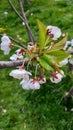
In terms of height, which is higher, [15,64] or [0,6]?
[0,6]

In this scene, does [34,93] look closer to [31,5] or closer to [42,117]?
[42,117]

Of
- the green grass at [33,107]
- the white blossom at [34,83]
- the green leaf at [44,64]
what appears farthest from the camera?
the green grass at [33,107]

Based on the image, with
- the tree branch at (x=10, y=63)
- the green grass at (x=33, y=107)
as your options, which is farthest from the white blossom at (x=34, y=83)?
the green grass at (x=33, y=107)

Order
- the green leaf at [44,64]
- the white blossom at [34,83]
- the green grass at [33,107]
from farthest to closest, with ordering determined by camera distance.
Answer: the green grass at [33,107]
the white blossom at [34,83]
the green leaf at [44,64]

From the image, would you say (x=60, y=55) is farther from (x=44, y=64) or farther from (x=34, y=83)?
(x=34, y=83)

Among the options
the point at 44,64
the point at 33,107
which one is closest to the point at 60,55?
the point at 44,64

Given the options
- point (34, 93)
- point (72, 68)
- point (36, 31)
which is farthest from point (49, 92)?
point (36, 31)

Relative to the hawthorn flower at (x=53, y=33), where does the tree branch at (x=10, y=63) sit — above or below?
below

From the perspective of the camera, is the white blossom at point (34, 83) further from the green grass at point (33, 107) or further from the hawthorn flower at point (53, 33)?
the green grass at point (33, 107)

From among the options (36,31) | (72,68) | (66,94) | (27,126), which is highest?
(36,31)

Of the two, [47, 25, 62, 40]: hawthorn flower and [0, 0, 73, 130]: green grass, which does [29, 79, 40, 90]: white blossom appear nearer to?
[47, 25, 62, 40]: hawthorn flower

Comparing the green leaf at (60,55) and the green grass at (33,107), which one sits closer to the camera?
the green leaf at (60,55)
